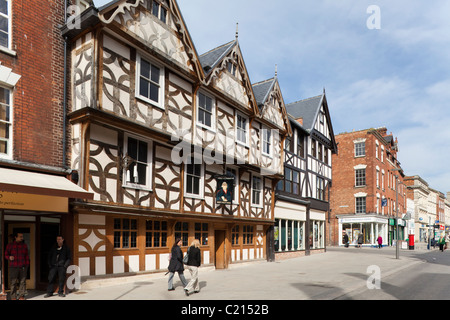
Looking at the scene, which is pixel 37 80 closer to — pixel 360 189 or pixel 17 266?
pixel 17 266

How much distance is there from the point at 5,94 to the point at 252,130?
12653mm

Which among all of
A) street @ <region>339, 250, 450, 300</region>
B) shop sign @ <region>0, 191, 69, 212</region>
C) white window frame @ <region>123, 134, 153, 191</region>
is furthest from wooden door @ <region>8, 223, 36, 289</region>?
street @ <region>339, 250, 450, 300</region>

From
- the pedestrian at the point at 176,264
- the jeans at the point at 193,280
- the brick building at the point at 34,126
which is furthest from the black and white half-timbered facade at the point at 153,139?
the jeans at the point at 193,280

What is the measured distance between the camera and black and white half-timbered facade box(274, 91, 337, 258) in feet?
82.1

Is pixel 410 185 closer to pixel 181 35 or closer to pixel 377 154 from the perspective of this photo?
pixel 377 154

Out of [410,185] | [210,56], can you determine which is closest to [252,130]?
[210,56]

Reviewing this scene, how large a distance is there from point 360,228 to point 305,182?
1982 centimetres

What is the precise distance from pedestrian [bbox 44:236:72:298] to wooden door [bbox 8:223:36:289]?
1228 millimetres

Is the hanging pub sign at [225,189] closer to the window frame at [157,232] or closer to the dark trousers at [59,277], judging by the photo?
the window frame at [157,232]

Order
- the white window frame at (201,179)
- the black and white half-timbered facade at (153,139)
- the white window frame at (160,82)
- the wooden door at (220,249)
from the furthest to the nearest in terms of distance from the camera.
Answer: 1. the wooden door at (220,249)
2. the white window frame at (201,179)
3. the white window frame at (160,82)
4. the black and white half-timbered facade at (153,139)

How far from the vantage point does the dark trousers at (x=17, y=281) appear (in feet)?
32.7

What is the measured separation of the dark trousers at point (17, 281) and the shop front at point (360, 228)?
39570 mm

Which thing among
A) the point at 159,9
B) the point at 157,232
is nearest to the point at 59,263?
the point at 157,232
